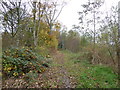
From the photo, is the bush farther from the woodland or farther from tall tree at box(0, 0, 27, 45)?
tall tree at box(0, 0, 27, 45)

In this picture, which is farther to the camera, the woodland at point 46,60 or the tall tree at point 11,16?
the tall tree at point 11,16

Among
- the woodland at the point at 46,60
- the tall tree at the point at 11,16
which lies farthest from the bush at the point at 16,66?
the tall tree at the point at 11,16

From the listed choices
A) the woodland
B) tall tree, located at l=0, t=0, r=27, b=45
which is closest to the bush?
the woodland

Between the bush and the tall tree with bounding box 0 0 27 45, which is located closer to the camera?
the bush

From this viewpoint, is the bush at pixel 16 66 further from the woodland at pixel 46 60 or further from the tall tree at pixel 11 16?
the tall tree at pixel 11 16

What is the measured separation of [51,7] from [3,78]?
1287 cm

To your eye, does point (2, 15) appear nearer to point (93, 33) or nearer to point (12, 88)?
point (12, 88)

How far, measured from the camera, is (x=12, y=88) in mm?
3115

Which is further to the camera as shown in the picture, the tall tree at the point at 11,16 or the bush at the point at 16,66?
the tall tree at the point at 11,16

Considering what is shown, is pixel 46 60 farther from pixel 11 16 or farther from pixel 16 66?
pixel 11 16

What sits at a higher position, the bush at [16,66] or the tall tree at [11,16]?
the tall tree at [11,16]

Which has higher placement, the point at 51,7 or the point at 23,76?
the point at 51,7

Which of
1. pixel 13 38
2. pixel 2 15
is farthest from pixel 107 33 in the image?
pixel 2 15

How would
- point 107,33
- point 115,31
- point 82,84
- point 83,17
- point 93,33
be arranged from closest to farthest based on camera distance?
point 82,84
point 115,31
point 107,33
point 93,33
point 83,17
